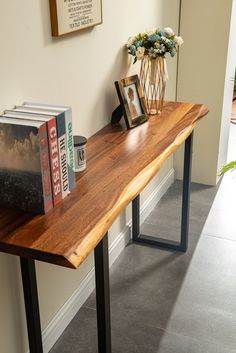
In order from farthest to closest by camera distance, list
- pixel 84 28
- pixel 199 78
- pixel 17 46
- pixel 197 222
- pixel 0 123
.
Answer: pixel 199 78, pixel 197 222, pixel 84 28, pixel 17 46, pixel 0 123

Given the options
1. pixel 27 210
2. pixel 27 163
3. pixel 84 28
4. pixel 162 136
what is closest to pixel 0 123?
pixel 27 163

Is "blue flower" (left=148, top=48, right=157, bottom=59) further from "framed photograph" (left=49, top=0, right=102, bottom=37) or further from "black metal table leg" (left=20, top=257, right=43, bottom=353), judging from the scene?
"black metal table leg" (left=20, top=257, right=43, bottom=353)

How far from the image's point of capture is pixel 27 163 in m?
1.26

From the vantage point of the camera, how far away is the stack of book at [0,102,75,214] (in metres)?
1.24

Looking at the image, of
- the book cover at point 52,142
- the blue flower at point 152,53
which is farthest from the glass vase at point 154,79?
the book cover at point 52,142

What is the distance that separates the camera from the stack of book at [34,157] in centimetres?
124

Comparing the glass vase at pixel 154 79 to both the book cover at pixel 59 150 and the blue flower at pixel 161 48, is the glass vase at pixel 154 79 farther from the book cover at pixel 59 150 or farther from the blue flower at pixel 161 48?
the book cover at pixel 59 150

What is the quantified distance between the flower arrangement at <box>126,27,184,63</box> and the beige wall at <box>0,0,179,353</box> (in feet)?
0.24

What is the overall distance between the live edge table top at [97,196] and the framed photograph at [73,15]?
0.47 m

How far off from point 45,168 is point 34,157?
2.0 inches

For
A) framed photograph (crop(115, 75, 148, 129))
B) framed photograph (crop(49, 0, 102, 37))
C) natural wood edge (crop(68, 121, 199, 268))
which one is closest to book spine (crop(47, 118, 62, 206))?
natural wood edge (crop(68, 121, 199, 268))

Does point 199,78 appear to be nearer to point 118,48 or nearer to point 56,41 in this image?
point 118,48

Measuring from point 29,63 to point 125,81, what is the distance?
63cm

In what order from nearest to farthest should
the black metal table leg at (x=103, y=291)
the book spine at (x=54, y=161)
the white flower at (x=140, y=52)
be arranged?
the book spine at (x=54, y=161) < the black metal table leg at (x=103, y=291) < the white flower at (x=140, y=52)
